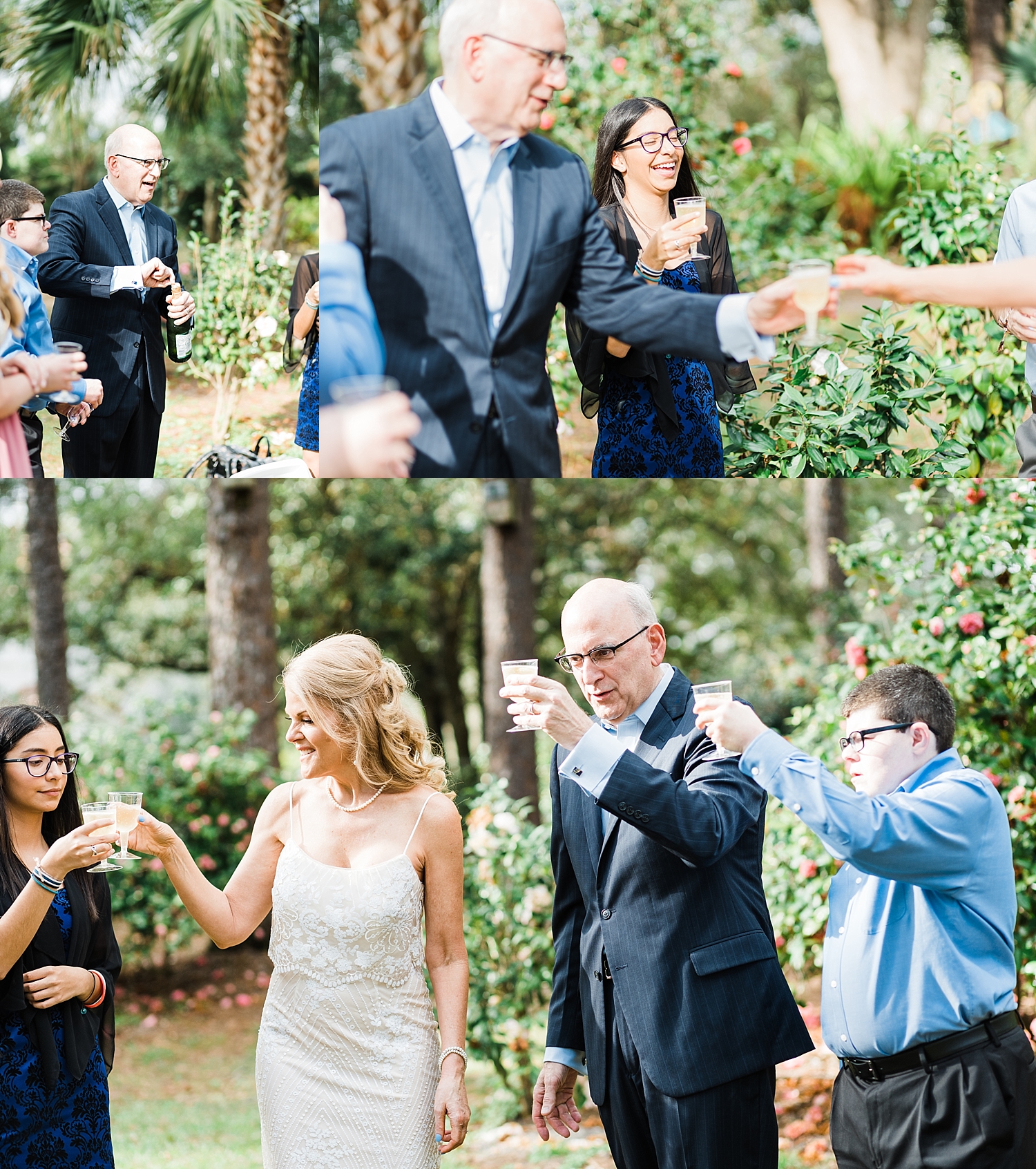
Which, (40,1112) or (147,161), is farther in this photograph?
(147,161)

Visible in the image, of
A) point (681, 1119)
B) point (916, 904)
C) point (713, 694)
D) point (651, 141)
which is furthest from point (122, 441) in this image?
point (916, 904)

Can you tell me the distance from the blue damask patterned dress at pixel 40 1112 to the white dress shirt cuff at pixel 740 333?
270cm

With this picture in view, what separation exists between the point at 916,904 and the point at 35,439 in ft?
→ 10.8

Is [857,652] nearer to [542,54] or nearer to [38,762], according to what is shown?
[542,54]

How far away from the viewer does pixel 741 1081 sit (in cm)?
306

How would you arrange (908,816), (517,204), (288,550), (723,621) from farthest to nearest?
(723,621) → (288,550) → (517,204) → (908,816)

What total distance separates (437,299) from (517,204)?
0.38m

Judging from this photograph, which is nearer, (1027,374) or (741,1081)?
(741,1081)

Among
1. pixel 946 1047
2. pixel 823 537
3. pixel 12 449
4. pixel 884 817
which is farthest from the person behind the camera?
pixel 823 537

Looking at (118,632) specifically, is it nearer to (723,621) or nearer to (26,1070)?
(723,621)

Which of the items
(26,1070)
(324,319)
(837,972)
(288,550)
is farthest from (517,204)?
(288,550)

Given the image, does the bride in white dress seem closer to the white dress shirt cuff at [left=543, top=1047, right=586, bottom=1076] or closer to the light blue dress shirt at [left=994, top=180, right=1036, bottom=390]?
the white dress shirt cuff at [left=543, top=1047, right=586, bottom=1076]

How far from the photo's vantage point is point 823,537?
1112cm

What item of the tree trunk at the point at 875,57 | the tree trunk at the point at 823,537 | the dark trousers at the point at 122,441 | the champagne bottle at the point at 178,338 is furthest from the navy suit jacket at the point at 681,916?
the tree trunk at the point at 823,537
